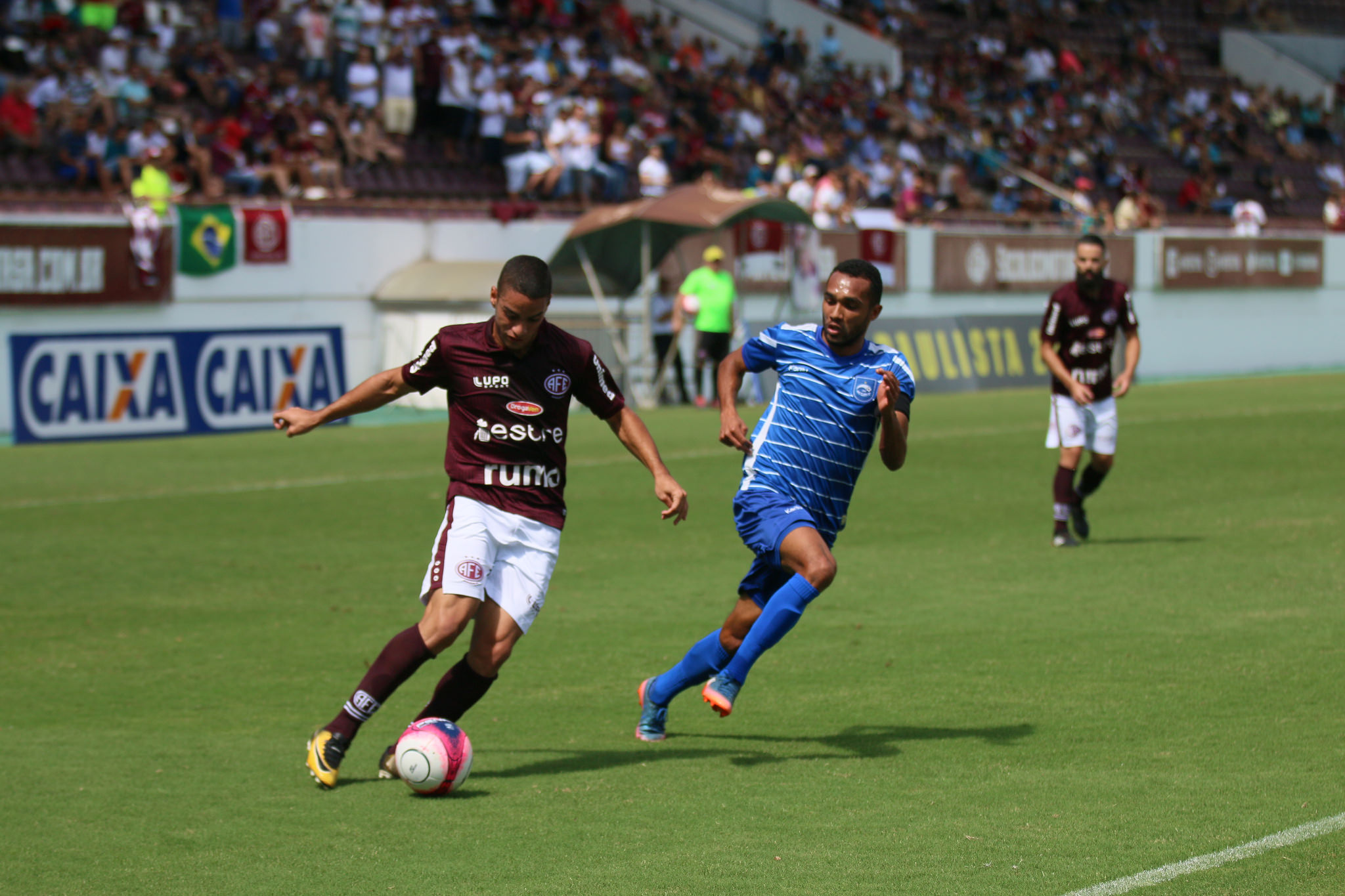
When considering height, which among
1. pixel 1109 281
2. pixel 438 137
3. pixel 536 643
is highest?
pixel 438 137

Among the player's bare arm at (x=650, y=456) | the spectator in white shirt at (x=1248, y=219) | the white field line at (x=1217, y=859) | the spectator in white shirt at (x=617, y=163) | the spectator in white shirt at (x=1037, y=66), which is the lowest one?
the white field line at (x=1217, y=859)

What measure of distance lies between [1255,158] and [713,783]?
128 ft

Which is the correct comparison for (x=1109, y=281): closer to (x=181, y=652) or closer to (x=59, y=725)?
(x=181, y=652)

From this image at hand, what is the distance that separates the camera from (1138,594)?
941cm

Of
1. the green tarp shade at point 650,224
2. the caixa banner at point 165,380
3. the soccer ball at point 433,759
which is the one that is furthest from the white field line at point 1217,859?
the green tarp shade at point 650,224

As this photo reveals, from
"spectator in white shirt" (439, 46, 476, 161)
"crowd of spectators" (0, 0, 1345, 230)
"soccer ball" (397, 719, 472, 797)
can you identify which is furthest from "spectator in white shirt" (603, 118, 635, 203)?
"soccer ball" (397, 719, 472, 797)

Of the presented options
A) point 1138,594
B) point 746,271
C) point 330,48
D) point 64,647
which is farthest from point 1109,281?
point 330,48

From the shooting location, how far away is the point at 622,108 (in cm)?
2880

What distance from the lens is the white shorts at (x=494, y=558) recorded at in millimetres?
5645

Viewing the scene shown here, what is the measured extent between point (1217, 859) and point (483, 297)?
1884cm

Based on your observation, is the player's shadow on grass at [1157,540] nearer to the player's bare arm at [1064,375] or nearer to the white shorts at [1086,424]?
the white shorts at [1086,424]

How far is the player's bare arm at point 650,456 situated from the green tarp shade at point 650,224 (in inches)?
660

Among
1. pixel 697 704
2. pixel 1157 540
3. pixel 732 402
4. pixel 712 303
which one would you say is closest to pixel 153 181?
pixel 712 303

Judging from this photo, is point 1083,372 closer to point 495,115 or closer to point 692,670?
point 692,670
